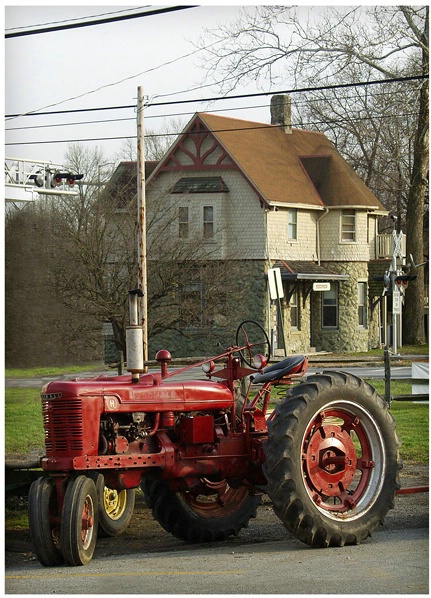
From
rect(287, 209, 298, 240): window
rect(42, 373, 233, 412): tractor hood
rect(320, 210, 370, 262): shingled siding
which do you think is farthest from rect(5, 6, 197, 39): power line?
rect(320, 210, 370, 262): shingled siding

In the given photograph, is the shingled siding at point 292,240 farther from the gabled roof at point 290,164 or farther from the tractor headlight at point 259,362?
the tractor headlight at point 259,362

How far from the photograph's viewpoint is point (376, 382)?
64.1 feet

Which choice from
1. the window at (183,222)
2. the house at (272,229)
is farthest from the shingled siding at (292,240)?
the window at (183,222)

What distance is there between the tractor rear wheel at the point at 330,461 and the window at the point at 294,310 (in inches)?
993

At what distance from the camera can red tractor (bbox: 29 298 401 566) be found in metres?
6.08

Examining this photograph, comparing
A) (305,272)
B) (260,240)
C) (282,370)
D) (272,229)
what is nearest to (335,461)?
(282,370)

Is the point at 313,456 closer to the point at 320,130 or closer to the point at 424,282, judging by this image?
the point at 424,282

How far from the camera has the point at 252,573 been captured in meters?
5.53

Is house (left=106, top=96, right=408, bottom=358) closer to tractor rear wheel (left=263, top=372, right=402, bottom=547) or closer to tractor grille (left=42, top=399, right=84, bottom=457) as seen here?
tractor rear wheel (left=263, top=372, right=402, bottom=547)

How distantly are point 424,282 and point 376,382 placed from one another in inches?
351

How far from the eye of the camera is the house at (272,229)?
94.3ft

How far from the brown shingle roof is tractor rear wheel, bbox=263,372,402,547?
24.3 meters

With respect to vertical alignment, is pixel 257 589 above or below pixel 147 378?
below

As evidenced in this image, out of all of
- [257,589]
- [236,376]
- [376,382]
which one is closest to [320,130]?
[376,382]
